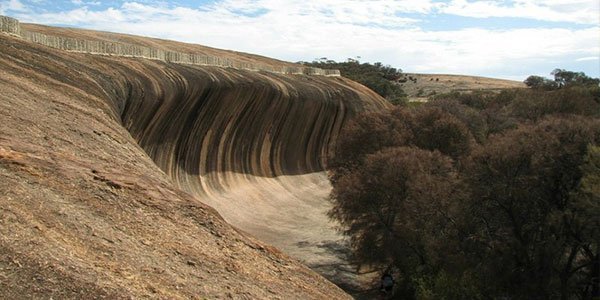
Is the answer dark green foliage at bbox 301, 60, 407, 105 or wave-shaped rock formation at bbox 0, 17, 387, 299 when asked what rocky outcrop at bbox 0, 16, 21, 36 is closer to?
wave-shaped rock formation at bbox 0, 17, 387, 299

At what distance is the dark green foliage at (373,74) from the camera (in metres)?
85.1

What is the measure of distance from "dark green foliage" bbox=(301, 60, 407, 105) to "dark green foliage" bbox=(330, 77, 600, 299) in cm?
6000

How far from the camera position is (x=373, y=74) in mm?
109000

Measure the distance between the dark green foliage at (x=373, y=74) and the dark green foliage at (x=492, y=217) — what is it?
59998mm

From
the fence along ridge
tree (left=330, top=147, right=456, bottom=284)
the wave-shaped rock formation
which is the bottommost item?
tree (left=330, top=147, right=456, bottom=284)

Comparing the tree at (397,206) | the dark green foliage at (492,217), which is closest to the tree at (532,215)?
the dark green foliage at (492,217)

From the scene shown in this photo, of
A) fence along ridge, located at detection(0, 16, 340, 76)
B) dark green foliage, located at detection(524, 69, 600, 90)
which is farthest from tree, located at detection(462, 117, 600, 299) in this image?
dark green foliage, located at detection(524, 69, 600, 90)

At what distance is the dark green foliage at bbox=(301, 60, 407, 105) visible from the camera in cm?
8506

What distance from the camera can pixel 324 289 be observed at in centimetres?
1133

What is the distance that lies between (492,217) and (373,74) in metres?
90.5

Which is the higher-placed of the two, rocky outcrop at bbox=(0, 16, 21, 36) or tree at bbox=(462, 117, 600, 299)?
rocky outcrop at bbox=(0, 16, 21, 36)

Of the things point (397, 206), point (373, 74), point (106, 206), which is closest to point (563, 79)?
point (373, 74)

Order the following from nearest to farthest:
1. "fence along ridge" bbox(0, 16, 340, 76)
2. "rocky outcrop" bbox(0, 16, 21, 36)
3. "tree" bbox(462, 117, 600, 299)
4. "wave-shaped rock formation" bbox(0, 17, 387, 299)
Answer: "wave-shaped rock formation" bbox(0, 17, 387, 299)
"rocky outcrop" bbox(0, 16, 21, 36)
"tree" bbox(462, 117, 600, 299)
"fence along ridge" bbox(0, 16, 340, 76)

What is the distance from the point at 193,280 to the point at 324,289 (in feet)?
11.2
